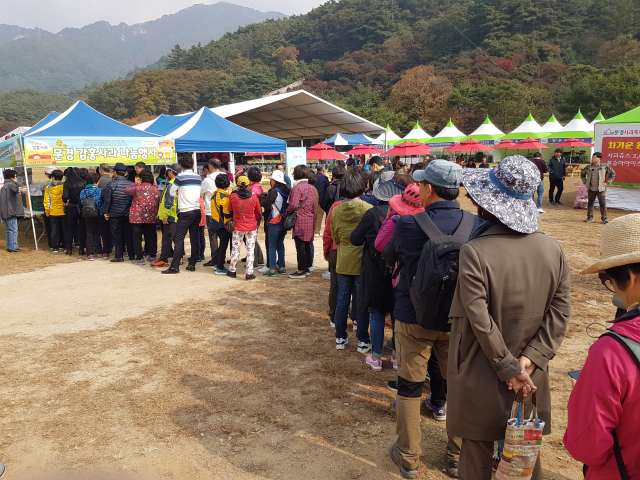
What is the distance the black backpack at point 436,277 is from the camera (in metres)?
2.29

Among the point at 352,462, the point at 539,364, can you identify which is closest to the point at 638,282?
the point at 539,364

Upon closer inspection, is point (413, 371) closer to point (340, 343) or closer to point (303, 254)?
point (340, 343)

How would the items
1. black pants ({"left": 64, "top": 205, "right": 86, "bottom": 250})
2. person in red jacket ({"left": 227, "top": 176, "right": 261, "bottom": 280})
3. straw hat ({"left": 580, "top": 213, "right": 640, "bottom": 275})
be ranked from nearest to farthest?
straw hat ({"left": 580, "top": 213, "right": 640, "bottom": 275}), person in red jacket ({"left": 227, "top": 176, "right": 261, "bottom": 280}), black pants ({"left": 64, "top": 205, "right": 86, "bottom": 250})

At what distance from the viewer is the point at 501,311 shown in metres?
1.89

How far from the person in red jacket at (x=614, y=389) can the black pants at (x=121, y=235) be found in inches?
309

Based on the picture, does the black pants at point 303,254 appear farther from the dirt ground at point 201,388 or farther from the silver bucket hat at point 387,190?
the silver bucket hat at point 387,190

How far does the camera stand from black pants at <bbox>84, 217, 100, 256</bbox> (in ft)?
27.4

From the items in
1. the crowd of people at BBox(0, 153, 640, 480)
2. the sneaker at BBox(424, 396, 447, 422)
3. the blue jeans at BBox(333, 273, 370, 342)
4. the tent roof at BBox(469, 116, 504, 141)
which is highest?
the tent roof at BBox(469, 116, 504, 141)

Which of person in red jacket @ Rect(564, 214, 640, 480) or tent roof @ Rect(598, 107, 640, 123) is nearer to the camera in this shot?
person in red jacket @ Rect(564, 214, 640, 480)

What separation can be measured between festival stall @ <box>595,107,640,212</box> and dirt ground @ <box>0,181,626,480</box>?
779cm

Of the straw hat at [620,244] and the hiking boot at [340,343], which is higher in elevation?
the straw hat at [620,244]

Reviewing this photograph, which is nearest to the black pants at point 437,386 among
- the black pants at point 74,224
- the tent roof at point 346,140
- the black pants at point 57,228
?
the black pants at point 74,224

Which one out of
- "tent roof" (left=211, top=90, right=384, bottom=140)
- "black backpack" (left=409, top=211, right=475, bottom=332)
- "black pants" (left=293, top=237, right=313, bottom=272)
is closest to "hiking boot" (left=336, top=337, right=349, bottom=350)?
"black backpack" (left=409, top=211, right=475, bottom=332)

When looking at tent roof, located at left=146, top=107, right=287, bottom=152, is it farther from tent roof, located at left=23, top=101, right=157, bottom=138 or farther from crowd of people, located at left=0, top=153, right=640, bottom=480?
crowd of people, located at left=0, top=153, right=640, bottom=480
